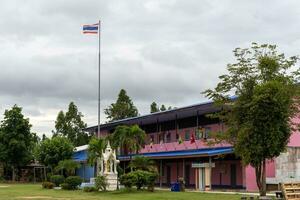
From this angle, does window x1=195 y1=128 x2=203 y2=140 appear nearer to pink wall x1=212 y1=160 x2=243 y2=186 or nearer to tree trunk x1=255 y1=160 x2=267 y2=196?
pink wall x1=212 y1=160 x2=243 y2=186

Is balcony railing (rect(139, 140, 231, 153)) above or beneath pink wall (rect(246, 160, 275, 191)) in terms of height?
above

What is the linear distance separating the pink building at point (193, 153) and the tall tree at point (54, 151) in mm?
6464

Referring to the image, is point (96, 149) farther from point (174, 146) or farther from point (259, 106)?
point (259, 106)

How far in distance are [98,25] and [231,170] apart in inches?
707

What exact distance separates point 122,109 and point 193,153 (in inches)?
1618

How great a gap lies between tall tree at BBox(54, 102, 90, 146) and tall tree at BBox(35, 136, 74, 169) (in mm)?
24132

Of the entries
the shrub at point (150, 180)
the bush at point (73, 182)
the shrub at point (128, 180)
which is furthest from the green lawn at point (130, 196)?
the bush at point (73, 182)

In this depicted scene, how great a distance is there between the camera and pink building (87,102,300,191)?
40.9 metres

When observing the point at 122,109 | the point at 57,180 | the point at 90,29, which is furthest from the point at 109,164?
the point at 122,109

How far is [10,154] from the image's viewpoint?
69562 millimetres

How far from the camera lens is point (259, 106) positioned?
984 inches

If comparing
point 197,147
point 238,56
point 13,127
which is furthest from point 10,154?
point 238,56

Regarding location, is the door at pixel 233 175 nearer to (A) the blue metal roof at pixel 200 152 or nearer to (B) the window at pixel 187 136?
(A) the blue metal roof at pixel 200 152

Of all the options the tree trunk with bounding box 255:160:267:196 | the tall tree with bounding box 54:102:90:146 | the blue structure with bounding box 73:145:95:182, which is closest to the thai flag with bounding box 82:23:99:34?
the blue structure with bounding box 73:145:95:182
